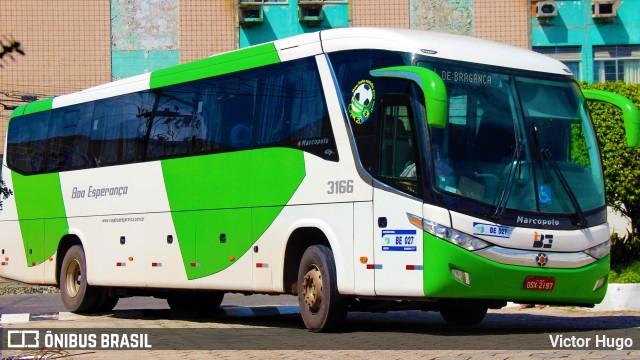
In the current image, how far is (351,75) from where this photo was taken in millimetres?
12586

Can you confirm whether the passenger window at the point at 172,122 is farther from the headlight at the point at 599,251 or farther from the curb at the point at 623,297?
the curb at the point at 623,297

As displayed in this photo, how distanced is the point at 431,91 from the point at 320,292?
2.82m

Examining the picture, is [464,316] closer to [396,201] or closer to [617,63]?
[396,201]

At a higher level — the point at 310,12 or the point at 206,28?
the point at 310,12

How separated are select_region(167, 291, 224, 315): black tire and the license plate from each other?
6834 mm

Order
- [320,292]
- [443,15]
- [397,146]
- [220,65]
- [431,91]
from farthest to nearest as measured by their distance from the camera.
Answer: [443,15]
[220,65]
[320,292]
[397,146]
[431,91]

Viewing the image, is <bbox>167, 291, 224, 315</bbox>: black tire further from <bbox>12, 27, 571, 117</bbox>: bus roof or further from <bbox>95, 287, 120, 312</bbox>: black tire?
<bbox>12, 27, 571, 117</bbox>: bus roof

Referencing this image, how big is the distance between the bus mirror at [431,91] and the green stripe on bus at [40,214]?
28.8 feet

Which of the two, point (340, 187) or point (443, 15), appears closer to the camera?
point (340, 187)

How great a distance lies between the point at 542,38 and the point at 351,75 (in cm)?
2344

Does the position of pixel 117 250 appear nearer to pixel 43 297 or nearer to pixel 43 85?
pixel 43 297

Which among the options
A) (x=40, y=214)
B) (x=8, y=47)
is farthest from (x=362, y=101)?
(x=40, y=214)

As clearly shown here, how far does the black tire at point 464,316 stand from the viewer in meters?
14.2

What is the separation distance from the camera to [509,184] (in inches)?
468
